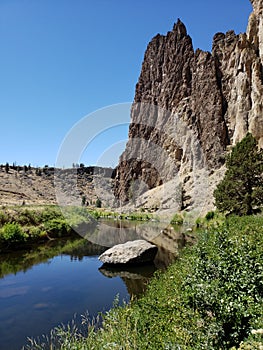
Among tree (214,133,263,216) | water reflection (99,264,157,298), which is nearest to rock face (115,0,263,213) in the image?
tree (214,133,263,216)

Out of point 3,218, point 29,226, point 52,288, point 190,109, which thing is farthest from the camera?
point 190,109

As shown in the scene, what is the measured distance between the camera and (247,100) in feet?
174

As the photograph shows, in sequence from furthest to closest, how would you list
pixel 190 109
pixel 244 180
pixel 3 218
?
pixel 190 109 < pixel 244 180 < pixel 3 218

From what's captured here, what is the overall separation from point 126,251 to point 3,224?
12.3m

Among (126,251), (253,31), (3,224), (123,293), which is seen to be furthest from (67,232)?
(253,31)

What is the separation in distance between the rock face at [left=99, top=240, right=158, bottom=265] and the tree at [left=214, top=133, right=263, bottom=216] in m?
11.4

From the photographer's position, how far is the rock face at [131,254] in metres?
17.3

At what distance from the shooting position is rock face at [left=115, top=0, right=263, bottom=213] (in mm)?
52638

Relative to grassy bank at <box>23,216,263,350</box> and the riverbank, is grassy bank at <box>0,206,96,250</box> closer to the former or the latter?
the riverbank

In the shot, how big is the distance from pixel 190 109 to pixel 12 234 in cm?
7184

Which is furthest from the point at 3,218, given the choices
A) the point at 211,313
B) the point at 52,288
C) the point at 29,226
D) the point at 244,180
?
the point at 211,313

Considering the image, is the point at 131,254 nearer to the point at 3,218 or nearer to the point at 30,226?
the point at 30,226

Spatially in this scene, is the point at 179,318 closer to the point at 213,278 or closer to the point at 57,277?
the point at 213,278

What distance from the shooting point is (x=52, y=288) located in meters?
14.1
